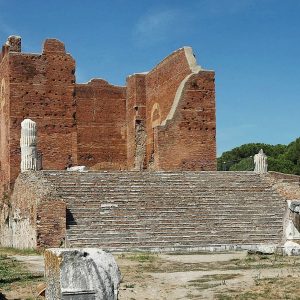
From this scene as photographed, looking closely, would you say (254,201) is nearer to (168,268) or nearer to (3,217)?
(168,268)

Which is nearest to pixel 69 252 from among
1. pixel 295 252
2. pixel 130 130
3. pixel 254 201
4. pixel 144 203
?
pixel 295 252

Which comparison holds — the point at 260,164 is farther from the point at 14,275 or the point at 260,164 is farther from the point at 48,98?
the point at 14,275

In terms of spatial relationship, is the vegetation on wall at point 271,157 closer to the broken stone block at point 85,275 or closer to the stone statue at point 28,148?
the stone statue at point 28,148

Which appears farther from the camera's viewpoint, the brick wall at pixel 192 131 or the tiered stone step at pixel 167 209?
the brick wall at pixel 192 131

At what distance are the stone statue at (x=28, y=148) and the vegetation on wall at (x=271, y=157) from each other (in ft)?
74.2

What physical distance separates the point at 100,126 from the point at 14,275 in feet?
62.7

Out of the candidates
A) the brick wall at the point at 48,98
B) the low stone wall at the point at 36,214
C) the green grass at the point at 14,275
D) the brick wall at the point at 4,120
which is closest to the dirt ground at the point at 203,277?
the green grass at the point at 14,275

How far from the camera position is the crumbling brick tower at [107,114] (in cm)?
2273

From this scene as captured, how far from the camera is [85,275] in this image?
473cm

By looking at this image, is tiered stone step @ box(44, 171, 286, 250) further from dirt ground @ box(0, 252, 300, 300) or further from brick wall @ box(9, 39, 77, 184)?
brick wall @ box(9, 39, 77, 184)

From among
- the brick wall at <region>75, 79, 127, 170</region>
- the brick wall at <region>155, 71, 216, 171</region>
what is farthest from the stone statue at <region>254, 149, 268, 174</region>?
the brick wall at <region>75, 79, 127, 170</region>

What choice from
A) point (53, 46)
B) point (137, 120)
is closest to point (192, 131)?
point (137, 120)

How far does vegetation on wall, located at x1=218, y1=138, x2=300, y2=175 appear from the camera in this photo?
43.0m

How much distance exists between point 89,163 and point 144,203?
1241 cm
